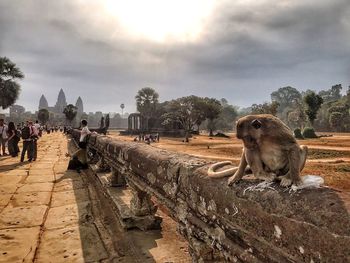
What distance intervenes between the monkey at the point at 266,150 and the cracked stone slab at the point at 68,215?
3.24m

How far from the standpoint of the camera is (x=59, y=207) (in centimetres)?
566

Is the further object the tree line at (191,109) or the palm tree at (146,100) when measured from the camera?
the palm tree at (146,100)

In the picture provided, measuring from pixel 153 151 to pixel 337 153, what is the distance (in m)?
26.9

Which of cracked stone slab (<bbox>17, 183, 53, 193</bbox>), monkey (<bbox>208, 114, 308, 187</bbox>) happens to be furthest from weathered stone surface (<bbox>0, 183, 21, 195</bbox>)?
monkey (<bbox>208, 114, 308, 187</bbox>)

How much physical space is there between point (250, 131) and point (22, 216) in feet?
14.2

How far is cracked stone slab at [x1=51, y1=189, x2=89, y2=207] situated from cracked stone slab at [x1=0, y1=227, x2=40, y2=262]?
140 cm

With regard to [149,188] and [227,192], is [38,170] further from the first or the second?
[227,192]

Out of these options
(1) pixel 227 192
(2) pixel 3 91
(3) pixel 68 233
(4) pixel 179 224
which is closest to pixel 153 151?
(4) pixel 179 224

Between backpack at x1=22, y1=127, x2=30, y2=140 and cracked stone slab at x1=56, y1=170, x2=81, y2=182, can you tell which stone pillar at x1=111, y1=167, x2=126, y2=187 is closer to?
cracked stone slab at x1=56, y1=170, x2=81, y2=182

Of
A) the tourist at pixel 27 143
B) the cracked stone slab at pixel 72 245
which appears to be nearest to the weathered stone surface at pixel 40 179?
the cracked stone slab at pixel 72 245

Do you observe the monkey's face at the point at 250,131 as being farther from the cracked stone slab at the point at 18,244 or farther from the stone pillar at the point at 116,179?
the stone pillar at the point at 116,179

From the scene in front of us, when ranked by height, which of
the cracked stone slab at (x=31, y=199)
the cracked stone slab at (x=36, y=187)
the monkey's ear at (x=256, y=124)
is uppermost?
the monkey's ear at (x=256, y=124)

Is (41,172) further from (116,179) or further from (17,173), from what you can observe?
(116,179)

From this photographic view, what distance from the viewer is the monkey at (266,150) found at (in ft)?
6.89
